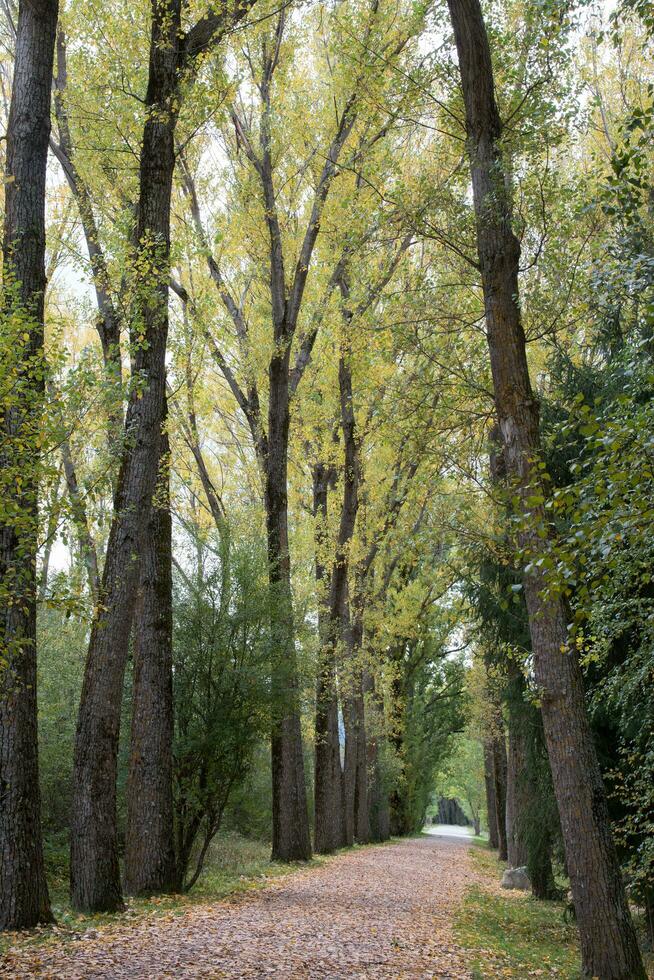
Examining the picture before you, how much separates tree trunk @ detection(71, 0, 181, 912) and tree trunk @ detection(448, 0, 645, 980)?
3.20m

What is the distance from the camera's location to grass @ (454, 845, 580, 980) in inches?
282

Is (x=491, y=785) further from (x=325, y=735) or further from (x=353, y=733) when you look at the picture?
(x=325, y=735)

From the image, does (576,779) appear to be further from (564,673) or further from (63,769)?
(63,769)

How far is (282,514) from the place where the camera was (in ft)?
48.2

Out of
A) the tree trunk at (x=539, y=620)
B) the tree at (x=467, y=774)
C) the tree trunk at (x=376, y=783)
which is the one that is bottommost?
the tree at (x=467, y=774)

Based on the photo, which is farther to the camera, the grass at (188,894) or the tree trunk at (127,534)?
the tree trunk at (127,534)

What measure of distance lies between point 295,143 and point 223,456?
8795 millimetres

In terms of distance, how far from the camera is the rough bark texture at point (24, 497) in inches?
201

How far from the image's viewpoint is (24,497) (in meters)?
5.18

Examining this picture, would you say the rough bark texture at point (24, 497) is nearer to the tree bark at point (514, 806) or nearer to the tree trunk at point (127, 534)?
the tree trunk at point (127, 534)

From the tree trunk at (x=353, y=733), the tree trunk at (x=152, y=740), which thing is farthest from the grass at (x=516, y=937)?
the tree trunk at (x=353, y=733)

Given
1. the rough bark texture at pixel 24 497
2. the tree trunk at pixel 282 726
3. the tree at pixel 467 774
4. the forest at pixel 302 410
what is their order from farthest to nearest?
1. the tree at pixel 467 774
2. the tree trunk at pixel 282 726
3. the forest at pixel 302 410
4. the rough bark texture at pixel 24 497

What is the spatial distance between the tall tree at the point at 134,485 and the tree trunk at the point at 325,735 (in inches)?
348

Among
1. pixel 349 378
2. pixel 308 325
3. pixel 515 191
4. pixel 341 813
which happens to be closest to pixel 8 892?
pixel 515 191
